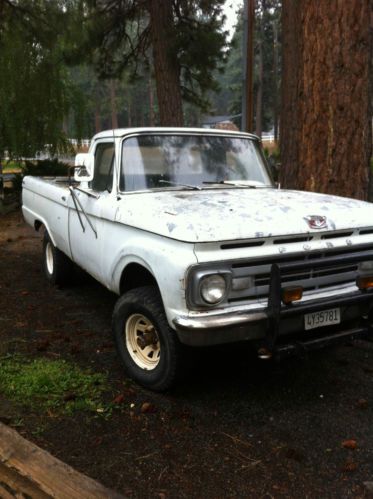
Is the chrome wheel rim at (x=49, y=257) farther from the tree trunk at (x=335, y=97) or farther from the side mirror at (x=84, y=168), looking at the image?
the tree trunk at (x=335, y=97)

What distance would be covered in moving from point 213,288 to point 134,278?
1166 millimetres

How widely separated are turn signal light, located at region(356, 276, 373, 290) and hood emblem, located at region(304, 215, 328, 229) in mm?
466

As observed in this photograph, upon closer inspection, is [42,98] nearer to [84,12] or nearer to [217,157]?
[84,12]

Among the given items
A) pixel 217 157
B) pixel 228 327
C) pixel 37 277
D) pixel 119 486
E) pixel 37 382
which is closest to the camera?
pixel 119 486

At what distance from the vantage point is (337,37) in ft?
17.6

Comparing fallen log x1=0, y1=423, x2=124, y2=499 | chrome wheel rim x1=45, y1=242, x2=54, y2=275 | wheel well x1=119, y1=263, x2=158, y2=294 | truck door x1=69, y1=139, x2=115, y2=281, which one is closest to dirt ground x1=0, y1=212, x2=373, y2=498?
fallen log x1=0, y1=423, x2=124, y2=499

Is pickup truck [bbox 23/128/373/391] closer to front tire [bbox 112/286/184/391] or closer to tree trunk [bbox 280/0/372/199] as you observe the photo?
front tire [bbox 112/286/184/391]

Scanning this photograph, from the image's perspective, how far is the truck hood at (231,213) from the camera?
330cm

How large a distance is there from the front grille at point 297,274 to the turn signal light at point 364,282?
123mm

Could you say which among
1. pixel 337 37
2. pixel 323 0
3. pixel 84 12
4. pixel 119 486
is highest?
pixel 84 12

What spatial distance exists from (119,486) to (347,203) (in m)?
2.71

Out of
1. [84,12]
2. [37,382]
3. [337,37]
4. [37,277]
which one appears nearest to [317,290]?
[37,382]

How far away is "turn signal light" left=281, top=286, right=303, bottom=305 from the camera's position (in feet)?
10.8

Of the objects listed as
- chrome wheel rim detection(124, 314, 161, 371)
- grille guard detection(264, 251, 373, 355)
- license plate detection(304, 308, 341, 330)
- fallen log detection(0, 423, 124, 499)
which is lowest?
fallen log detection(0, 423, 124, 499)
